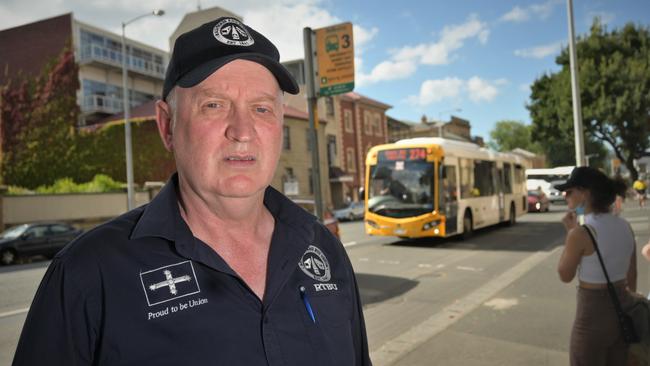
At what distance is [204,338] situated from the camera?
1552 mm

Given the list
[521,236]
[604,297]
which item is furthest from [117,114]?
[604,297]

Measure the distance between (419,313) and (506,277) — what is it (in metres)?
3.10

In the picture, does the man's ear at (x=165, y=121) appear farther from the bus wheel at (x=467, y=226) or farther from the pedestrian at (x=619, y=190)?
the bus wheel at (x=467, y=226)

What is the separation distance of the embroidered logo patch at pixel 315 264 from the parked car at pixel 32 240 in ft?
55.4

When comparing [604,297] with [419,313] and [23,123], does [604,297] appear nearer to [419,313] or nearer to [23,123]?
[419,313]

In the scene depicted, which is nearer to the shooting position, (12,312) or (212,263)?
(212,263)

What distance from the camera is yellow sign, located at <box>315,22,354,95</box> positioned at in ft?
21.9

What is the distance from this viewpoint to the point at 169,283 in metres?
1.59

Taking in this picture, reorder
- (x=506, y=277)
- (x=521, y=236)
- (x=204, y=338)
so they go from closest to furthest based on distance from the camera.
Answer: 1. (x=204, y=338)
2. (x=506, y=277)
3. (x=521, y=236)

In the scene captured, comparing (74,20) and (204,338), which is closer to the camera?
(204,338)

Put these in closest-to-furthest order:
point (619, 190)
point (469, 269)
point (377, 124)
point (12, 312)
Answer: point (619, 190)
point (12, 312)
point (469, 269)
point (377, 124)

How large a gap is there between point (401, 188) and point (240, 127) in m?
13.7

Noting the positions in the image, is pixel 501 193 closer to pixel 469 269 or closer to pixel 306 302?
pixel 469 269

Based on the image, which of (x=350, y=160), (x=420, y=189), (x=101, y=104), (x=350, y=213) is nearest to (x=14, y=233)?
(x=420, y=189)
